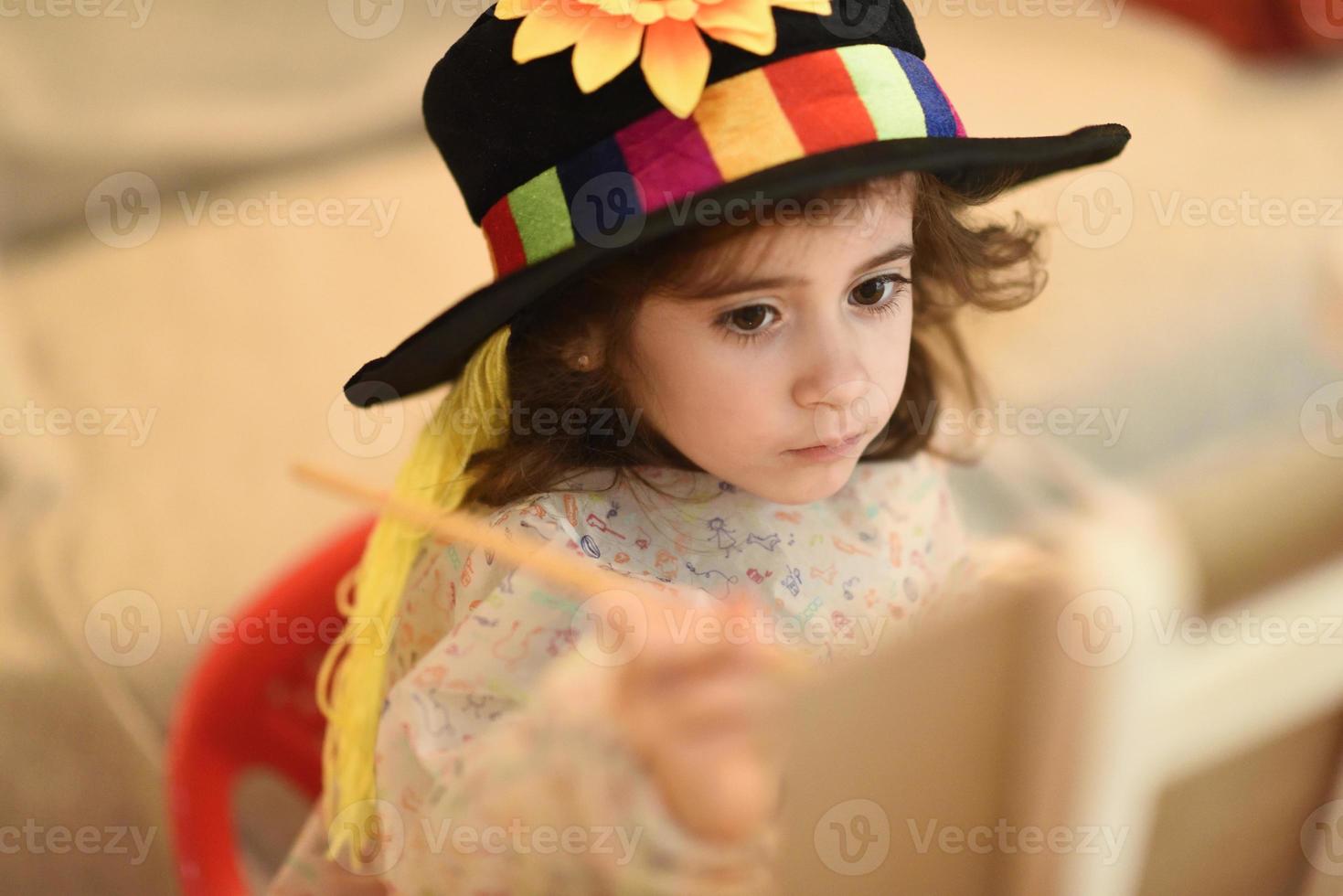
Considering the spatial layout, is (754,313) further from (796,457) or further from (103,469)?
(103,469)

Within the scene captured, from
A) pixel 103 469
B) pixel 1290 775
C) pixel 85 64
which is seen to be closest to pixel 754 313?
pixel 1290 775

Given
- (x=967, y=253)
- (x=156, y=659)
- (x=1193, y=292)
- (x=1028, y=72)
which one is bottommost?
(x=156, y=659)

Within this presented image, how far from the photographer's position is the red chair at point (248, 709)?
2.79ft

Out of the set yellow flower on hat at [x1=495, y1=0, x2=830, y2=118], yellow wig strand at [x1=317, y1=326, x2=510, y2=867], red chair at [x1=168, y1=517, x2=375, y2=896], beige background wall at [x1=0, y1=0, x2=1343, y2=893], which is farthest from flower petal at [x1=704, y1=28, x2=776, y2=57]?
beige background wall at [x1=0, y1=0, x2=1343, y2=893]

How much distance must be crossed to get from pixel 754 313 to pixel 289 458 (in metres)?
0.90

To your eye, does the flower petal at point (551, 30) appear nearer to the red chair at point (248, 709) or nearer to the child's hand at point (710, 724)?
the child's hand at point (710, 724)

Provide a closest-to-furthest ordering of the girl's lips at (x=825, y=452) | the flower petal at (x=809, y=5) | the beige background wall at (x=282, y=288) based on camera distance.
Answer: the flower petal at (x=809, y=5) < the girl's lips at (x=825, y=452) < the beige background wall at (x=282, y=288)

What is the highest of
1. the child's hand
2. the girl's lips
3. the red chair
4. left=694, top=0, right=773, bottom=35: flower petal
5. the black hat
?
left=694, top=0, right=773, bottom=35: flower petal

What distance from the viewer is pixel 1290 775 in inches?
18.8

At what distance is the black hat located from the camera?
0.53 metres

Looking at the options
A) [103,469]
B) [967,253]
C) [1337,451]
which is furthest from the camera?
[103,469]

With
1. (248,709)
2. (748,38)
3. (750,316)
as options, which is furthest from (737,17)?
(248,709)

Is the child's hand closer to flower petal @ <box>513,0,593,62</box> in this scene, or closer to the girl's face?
the girl's face

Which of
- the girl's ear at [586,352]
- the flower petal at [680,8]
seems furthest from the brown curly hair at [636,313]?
the flower petal at [680,8]
